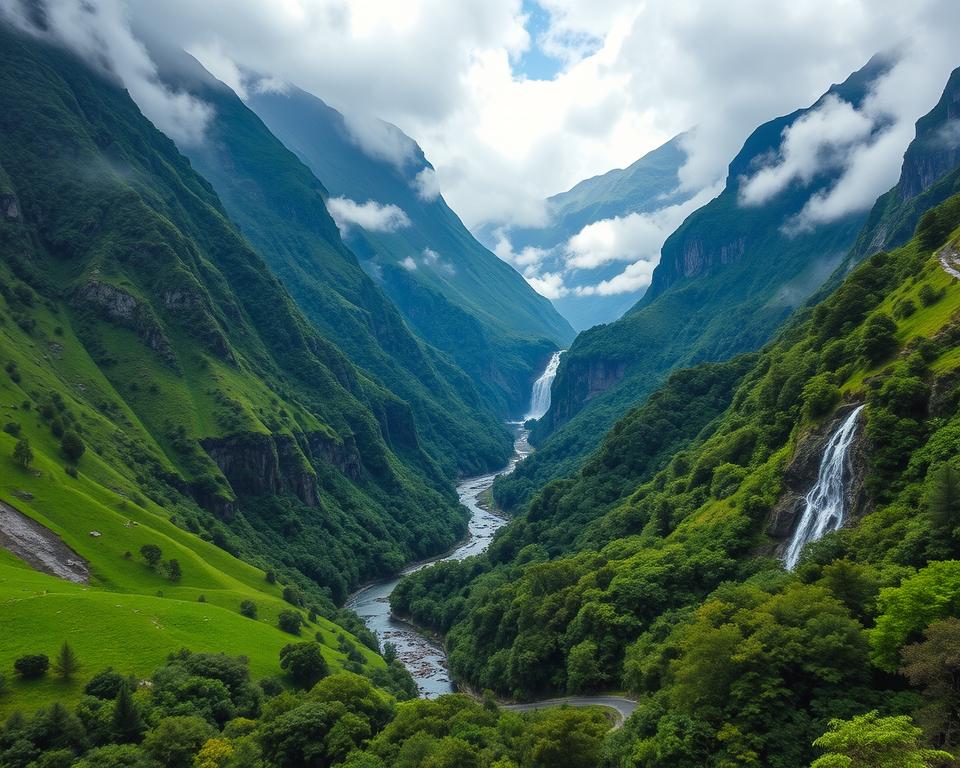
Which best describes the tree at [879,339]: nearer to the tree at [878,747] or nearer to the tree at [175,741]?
the tree at [878,747]

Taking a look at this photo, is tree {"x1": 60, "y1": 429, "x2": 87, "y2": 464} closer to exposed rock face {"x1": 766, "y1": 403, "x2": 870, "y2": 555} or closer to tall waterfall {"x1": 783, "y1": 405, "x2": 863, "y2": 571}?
exposed rock face {"x1": 766, "y1": 403, "x2": 870, "y2": 555}

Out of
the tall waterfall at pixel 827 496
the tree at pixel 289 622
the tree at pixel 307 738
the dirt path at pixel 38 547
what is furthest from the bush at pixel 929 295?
the dirt path at pixel 38 547

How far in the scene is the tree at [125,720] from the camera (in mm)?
63594

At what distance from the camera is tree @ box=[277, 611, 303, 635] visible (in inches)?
4417

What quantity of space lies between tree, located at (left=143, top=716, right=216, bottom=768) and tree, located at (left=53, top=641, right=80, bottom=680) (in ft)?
46.2

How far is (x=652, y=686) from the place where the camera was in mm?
66125

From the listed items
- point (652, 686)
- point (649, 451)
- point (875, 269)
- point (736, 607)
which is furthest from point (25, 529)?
point (875, 269)

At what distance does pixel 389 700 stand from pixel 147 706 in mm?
30237

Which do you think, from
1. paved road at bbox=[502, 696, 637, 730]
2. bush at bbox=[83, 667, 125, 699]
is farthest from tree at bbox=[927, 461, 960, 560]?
bush at bbox=[83, 667, 125, 699]

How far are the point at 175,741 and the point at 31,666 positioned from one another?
67.9 feet

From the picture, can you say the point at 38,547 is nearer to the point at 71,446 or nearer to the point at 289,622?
the point at 71,446

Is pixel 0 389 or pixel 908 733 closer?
pixel 908 733

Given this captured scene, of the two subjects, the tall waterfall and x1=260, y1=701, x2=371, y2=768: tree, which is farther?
the tall waterfall

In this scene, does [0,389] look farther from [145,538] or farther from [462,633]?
[462,633]
